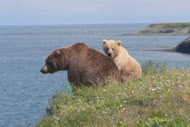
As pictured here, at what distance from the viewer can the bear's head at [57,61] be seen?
11.1 metres

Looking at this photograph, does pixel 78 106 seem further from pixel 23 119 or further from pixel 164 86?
pixel 23 119

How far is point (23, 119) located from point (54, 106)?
7689mm

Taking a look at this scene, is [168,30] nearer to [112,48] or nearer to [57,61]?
[112,48]

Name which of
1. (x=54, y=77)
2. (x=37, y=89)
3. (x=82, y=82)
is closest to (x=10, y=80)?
(x=54, y=77)

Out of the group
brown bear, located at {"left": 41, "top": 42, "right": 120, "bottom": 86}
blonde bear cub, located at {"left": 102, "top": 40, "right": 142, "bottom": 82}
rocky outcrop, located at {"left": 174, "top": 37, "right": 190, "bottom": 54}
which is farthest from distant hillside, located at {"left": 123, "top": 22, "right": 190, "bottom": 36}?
brown bear, located at {"left": 41, "top": 42, "right": 120, "bottom": 86}

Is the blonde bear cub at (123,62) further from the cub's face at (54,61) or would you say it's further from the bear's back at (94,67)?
the cub's face at (54,61)

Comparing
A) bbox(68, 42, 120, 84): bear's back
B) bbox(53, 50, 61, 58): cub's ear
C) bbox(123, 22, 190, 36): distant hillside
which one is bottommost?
bbox(123, 22, 190, 36): distant hillside

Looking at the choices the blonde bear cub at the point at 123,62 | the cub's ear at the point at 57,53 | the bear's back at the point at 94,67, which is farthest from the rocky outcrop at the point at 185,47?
the cub's ear at the point at 57,53

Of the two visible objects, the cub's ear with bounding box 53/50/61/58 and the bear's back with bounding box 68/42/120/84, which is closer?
the bear's back with bounding box 68/42/120/84

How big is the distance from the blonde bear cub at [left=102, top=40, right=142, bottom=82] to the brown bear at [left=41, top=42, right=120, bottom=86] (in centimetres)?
102

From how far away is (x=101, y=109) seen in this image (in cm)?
835

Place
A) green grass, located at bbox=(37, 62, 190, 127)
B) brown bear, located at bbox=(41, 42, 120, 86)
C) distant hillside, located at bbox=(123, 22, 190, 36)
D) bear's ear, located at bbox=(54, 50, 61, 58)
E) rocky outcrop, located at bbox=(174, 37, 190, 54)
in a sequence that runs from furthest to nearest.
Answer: distant hillside, located at bbox=(123, 22, 190, 36), rocky outcrop, located at bbox=(174, 37, 190, 54), bear's ear, located at bbox=(54, 50, 61, 58), brown bear, located at bbox=(41, 42, 120, 86), green grass, located at bbox=(37, 62, 190, 127)

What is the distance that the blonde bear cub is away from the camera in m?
12.0

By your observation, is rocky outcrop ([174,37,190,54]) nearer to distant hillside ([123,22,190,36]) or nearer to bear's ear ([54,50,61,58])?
bear's ear ([54,50,61,58])
